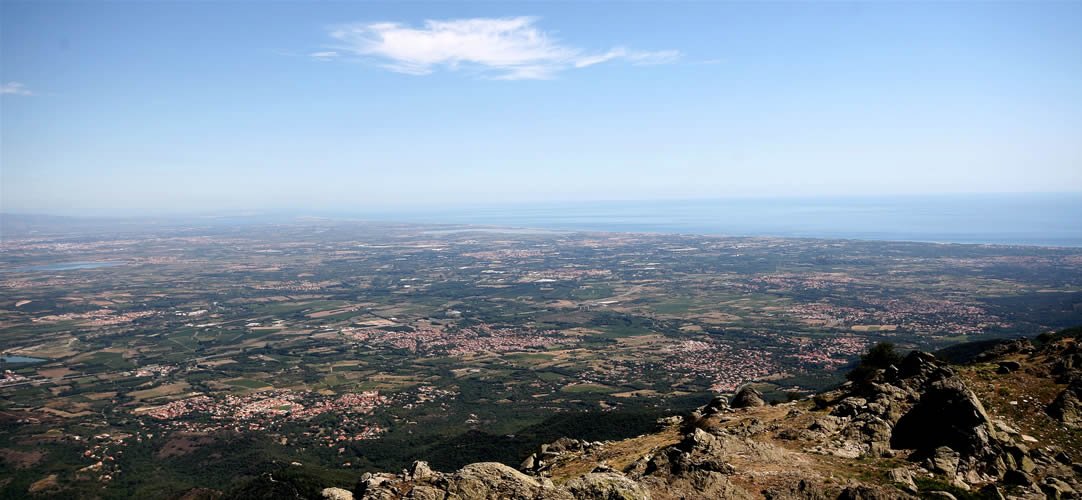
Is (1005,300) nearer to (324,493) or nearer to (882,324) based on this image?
(882,324)

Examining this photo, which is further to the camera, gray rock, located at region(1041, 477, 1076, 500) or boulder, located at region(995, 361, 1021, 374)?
boulder, located at region(995, 361, 1021, 374)

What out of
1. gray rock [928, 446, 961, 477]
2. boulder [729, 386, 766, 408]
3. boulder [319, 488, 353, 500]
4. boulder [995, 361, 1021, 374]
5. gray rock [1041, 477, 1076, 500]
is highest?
boulder [995, 361, 1021, 374]

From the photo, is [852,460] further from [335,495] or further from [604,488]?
[335,495]

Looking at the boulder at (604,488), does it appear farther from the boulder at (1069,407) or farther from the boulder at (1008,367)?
the boulder at (1008,367)

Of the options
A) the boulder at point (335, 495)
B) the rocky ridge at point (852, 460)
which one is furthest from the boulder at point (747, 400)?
the boulder at point (335, 495)

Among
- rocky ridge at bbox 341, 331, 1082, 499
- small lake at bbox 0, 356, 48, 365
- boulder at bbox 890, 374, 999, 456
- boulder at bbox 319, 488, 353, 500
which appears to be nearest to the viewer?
rocky ridge at bbox 341, 331, 1082, 499

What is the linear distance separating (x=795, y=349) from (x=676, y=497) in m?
92.2

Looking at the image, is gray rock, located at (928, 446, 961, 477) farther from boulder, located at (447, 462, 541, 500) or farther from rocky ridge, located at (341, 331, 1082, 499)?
boulder, located at (447, 462, 541, 500)

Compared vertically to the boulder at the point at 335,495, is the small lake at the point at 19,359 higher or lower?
lower

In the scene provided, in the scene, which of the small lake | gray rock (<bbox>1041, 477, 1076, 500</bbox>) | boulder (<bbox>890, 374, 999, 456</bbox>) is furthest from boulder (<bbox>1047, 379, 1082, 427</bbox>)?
the small lake

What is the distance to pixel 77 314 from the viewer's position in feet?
467

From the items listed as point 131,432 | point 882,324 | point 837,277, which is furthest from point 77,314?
point 837,277

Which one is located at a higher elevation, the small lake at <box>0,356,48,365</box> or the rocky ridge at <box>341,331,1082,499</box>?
the rocky ridge at <box>341,331,1082,499</box>

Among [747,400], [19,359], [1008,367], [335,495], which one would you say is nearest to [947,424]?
[1008,367]
